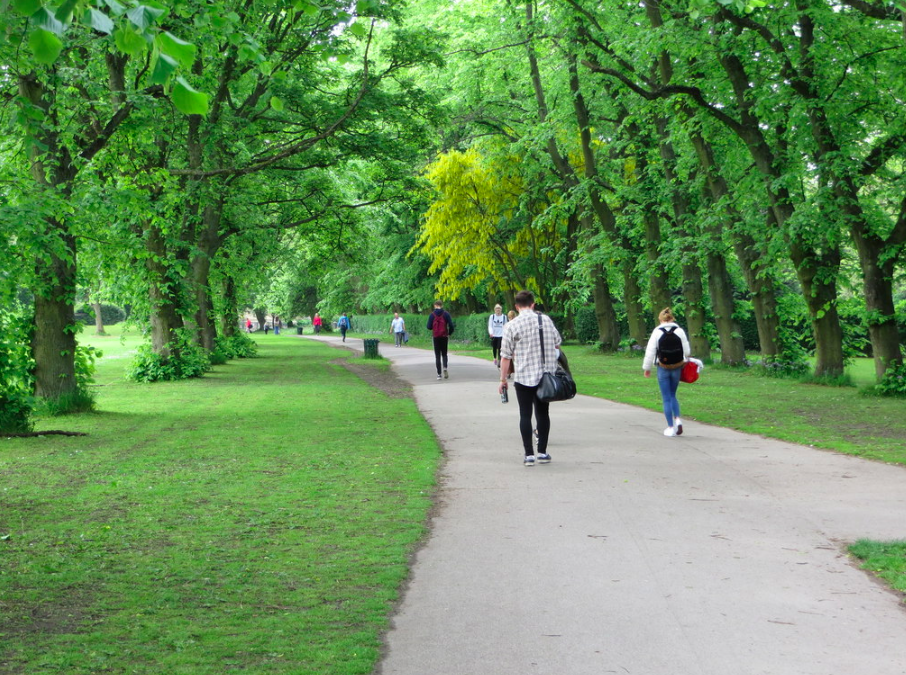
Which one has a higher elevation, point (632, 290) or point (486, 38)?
point (486, 38)

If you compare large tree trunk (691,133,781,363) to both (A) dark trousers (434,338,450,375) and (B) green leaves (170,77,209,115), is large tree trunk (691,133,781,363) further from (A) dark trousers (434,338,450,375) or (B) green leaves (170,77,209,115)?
(B) green leaves (170,77,209,115)

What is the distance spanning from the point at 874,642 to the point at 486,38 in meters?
29.5

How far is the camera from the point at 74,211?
13.3 metres

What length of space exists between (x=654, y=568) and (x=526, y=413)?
4.50 m

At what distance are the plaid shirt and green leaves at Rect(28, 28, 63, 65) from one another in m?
7.53

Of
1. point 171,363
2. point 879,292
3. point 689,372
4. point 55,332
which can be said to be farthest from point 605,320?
point 55,332

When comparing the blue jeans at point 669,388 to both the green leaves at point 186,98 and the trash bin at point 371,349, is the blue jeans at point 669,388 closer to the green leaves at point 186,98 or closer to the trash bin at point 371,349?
the green leaves at point 186,98

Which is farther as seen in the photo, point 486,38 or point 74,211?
point 486,38

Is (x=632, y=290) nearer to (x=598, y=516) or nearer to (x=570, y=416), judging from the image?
(x=570, y=416)

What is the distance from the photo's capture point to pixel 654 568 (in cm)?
602

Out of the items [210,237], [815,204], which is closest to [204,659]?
[815,204]

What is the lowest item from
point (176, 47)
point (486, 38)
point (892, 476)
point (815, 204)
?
point (892, 476)

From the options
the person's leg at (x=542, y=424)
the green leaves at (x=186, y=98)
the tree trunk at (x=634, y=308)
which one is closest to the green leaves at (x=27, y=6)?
the green leaves at (x=186, y=98)

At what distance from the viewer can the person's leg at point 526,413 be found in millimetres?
10336
